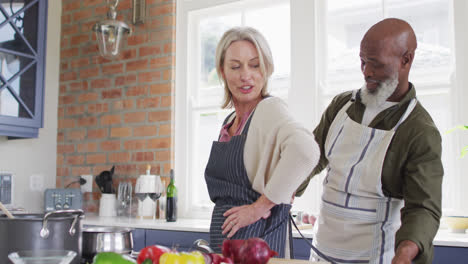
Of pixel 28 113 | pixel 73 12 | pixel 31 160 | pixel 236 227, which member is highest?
pixel 73 12

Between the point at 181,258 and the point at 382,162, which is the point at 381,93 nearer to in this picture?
the point at 382,162

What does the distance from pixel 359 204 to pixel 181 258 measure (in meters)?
0.80

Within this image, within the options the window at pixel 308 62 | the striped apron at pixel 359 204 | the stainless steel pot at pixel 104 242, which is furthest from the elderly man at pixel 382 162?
the window at pixel 308 62

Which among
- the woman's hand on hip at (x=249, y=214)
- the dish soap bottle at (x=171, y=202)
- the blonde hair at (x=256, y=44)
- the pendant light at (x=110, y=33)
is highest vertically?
the pendant light at (x=110, y=33)

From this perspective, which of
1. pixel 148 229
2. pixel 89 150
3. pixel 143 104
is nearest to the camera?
pixel 148 229

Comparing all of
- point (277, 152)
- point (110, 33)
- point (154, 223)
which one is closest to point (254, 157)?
point (277, 152)

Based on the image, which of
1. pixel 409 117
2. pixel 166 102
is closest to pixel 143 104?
pixel 166 102

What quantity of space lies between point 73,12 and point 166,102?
130 centimetres

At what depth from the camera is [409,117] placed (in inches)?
58.4

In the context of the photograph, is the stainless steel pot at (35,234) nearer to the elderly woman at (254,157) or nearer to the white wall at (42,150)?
the elderly woman at (254,157)

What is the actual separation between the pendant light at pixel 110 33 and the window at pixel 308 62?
1.41 feet

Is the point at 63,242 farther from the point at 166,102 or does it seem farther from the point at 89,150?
the point at 89,150

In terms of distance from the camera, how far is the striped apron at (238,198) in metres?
1.47

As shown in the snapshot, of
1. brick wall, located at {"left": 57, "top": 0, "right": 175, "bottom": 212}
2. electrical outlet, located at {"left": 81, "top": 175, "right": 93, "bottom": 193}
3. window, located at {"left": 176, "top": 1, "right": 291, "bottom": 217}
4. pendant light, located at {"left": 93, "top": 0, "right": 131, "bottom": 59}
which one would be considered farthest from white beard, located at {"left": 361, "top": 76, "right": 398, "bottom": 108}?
electrical outlet, located at {"left": 81, "top": 175, "right": 93, "bottom": 193}
